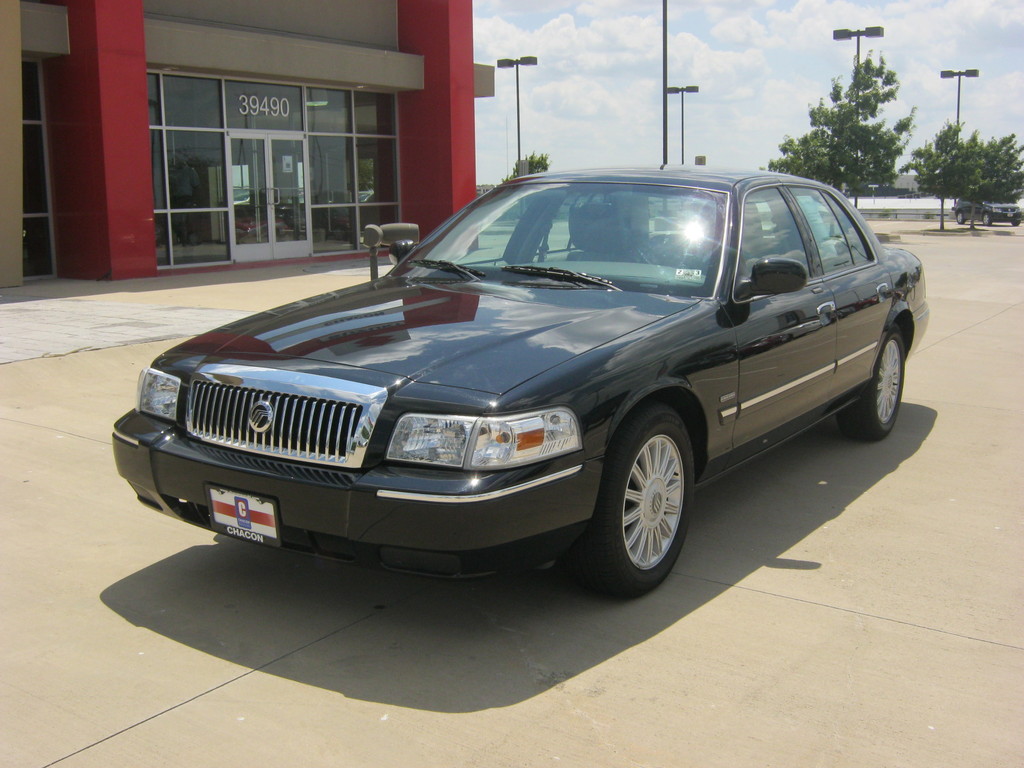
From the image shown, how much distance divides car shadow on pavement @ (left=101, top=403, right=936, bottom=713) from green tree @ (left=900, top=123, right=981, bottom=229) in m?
40.3

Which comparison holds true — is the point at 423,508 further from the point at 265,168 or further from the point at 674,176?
the point at 265,168

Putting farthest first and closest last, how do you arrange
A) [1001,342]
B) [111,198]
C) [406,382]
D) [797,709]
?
[111,198] < [1001,342] < [406,382] < [797,709]

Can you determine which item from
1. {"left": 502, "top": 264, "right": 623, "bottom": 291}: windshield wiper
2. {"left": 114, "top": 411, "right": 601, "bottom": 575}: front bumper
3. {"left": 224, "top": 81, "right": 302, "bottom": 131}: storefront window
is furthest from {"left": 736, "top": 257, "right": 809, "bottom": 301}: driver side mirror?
{"left": 224, "top": 81, "right": 302, "bottom": 131}: storefront window

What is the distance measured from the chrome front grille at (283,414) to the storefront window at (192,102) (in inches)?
603

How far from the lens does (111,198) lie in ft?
52.8

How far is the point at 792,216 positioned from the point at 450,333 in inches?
96.7

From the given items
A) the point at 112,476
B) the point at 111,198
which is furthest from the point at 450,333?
the point at 111,198

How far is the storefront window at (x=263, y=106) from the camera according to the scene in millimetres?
19216

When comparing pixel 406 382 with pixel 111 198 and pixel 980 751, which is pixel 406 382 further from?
pixel 111 198

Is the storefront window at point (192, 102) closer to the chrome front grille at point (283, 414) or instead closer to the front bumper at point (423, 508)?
the chrome front grille at point (283, 414)

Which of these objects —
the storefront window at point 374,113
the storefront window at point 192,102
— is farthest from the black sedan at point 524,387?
the storefront window at point 374,113

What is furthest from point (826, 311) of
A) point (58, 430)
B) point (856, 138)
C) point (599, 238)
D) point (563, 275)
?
point (856, 138)

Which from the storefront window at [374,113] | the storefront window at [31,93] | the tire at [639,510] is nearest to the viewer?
the tire at [639,510]

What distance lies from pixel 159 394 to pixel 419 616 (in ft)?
4.44
